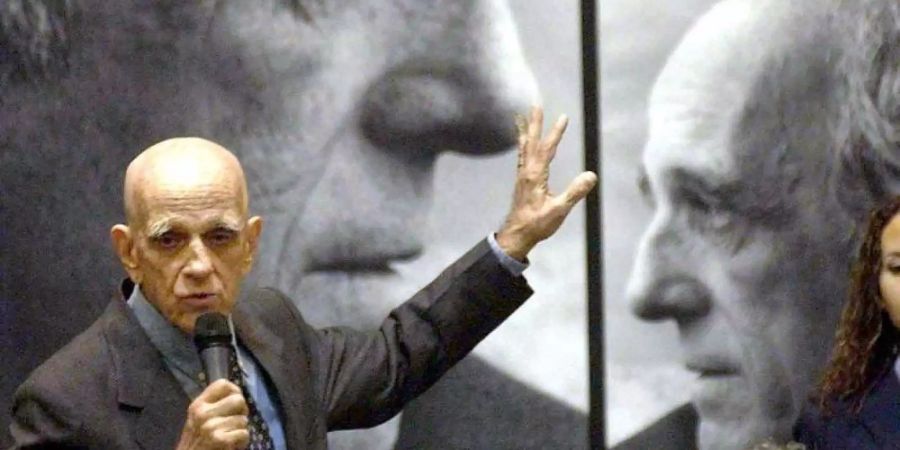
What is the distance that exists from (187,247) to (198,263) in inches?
1.2

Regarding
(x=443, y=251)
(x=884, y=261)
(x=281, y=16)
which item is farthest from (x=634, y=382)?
(x=281, y=16)

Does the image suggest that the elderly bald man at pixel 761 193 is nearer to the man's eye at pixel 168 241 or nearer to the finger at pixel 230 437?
the man's eye at pixel 168 241

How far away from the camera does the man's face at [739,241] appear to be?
266 centimetres

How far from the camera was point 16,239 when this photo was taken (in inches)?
102

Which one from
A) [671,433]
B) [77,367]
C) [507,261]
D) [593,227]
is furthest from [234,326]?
[671,433]

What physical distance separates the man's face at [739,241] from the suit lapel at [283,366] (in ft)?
3.05

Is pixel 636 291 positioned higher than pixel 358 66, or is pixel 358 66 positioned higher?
pixel 358 66

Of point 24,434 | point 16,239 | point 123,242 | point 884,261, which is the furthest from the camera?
point 16,239

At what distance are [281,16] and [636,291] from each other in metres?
0.77

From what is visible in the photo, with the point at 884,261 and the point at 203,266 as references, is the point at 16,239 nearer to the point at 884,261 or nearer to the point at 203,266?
the point at 203,266

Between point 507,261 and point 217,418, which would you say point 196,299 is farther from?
point 507,261

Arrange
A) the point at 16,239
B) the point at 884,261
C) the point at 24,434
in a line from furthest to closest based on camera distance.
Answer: the point at 16,239, the point at 884,261, the point at 24,434

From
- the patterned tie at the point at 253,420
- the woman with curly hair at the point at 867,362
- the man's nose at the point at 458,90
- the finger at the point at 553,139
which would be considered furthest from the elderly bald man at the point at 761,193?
the patterned tie at the point at 253,420

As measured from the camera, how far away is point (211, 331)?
5.14ft
